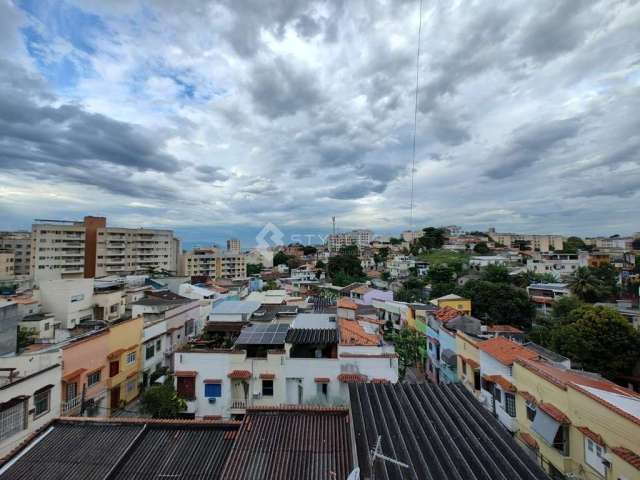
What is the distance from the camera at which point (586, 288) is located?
31469mm

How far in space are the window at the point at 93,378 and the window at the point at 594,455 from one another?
1687 cm

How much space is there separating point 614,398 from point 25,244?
83.2 metres

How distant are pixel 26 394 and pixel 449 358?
1658cm

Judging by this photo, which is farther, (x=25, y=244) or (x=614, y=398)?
(x=25, y=244)

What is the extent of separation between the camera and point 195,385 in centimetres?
1179

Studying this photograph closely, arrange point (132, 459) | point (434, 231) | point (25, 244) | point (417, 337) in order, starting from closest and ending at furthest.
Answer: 1. point (132, 459)
2. point (417, 337)
3. point (25, 244)
4. point (434, 231)

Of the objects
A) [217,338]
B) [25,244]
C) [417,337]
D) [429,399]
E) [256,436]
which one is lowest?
[417,337]

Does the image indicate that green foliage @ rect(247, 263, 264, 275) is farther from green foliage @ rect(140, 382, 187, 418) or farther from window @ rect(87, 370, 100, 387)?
green foliage @ rect(140, 382, 187, 418)

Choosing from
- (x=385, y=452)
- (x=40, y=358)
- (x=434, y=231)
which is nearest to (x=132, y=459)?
(x=385, y=452)

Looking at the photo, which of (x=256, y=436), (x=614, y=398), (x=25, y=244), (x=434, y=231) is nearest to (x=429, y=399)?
(x=256, y=436)

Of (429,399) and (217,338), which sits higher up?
(429,399)

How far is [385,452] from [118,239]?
61717 millimetres

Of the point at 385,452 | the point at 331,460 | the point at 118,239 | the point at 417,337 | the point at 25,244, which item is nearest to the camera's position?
the point at 385,452

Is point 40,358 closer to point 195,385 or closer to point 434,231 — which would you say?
point 195,385
